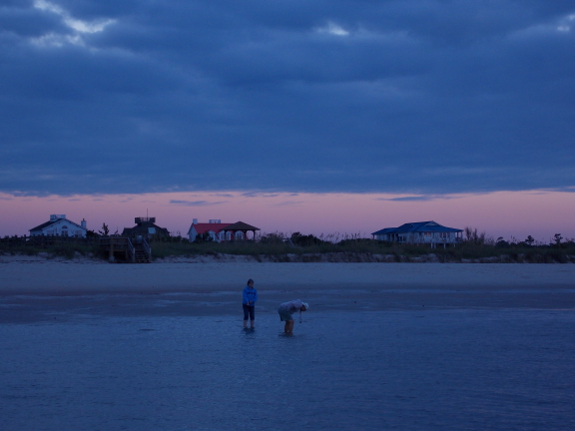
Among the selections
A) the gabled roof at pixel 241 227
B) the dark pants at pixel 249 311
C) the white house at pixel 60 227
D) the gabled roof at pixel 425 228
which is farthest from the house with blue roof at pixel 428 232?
the dark pants at pixel 249 311

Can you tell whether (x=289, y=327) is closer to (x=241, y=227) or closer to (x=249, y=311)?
(x=249, y=311)

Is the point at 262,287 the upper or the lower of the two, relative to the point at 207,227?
lower

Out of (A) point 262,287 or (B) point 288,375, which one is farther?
(A) point 262,287

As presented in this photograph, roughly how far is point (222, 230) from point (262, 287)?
49800mm

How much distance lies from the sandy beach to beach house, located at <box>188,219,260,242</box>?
31445mm

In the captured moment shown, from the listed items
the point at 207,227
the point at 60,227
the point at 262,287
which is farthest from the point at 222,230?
the point at 262,287

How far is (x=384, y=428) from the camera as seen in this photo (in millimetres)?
7305

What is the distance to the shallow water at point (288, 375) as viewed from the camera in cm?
767

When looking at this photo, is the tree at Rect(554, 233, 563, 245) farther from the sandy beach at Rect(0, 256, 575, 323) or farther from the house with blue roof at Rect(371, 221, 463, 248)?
the house with blue roof at Rect(371, 221, 463, 248)

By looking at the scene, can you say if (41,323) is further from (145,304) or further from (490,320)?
(490,320)

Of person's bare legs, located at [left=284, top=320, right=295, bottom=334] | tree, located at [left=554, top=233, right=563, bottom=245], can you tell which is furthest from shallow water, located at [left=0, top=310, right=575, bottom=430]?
tree, located at [left=554, top=233, right=563, bottom=245]

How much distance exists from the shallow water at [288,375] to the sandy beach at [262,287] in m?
3.84

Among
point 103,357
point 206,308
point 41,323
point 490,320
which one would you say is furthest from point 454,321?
point 41,323

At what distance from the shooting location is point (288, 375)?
10.0 m
